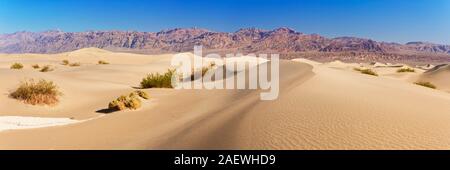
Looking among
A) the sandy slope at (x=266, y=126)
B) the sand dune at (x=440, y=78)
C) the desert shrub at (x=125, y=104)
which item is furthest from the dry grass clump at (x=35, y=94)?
the sand dune at (x=440, y=78)

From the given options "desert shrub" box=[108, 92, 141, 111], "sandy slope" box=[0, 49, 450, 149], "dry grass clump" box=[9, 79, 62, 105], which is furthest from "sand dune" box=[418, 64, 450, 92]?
"dry grass clump" box=[9, 79, 62, 105]

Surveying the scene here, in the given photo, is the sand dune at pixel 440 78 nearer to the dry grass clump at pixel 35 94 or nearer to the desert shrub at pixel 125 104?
the desert shrub at pixel 125 104

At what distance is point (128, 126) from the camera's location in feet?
25.7

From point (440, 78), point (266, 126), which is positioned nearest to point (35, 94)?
point (266, 126)

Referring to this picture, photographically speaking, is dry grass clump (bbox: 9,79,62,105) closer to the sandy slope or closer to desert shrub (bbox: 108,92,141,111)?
the sandy slope

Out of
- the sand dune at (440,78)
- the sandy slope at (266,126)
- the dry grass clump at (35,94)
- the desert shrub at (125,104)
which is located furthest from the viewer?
the sand dune at (440,78)

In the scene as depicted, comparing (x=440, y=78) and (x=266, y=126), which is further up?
(x=266, y=126)

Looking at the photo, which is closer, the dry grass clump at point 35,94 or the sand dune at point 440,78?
the dry grass clump at point 35,94

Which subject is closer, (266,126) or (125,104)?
(266,126)

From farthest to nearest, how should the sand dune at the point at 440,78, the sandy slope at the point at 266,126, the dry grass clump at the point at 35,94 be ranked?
the sand dune at the point at 440,78 → the dry grass clump at the point at 35,94 → the sandy slope at the point at 266,126

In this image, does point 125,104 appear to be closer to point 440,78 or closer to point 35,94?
point 35,94

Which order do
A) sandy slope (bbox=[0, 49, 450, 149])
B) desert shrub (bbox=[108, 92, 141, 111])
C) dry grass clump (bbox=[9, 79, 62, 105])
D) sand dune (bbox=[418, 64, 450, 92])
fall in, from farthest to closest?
sand dune (bbox=[418, 64, 450, 92]), dry grass clump (bbox=[9, 79, 62, 105]), desert shrub (bbox=[108, 92, 141, 111]), sandy slope (bbox=[0, 49, 450, 149])
